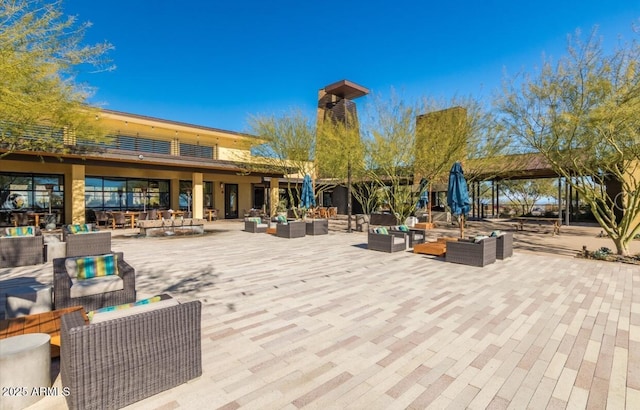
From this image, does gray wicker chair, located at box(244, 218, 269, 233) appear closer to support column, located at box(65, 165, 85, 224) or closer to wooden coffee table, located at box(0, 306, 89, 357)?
support column, located at box(65, 165, 85, 224)

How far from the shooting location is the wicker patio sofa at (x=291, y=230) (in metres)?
11.7

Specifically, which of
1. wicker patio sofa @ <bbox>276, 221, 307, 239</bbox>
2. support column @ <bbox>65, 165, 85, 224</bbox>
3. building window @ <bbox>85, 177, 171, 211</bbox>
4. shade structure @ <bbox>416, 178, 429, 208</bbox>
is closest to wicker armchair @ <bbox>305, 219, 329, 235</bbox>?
wicker patio sofa @ <bbox>276, 221, 307, 239</bbox>

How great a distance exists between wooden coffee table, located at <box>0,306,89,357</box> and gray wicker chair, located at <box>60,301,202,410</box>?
504mm

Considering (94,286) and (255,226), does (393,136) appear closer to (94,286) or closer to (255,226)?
(255,226)

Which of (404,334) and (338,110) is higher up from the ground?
(338,110)

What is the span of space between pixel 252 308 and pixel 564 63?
395 inches

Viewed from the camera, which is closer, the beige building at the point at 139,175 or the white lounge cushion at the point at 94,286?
the white lounge cushion at the point at 94,286

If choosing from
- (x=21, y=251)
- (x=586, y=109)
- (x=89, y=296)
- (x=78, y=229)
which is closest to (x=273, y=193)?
(x=78, y=229)

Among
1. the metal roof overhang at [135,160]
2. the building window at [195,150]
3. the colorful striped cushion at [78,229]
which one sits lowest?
the colorful striped cushion at [78,229]

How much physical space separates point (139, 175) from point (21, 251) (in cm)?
1190

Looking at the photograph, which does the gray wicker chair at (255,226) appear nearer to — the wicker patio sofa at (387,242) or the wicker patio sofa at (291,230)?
the wicker patio sofa at (291,230)

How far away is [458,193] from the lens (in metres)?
8.77

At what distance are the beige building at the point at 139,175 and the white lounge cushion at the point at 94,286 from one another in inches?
461

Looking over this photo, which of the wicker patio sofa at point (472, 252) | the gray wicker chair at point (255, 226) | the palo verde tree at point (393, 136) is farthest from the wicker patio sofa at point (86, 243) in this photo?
the palo verde tree at point (393, 136)
